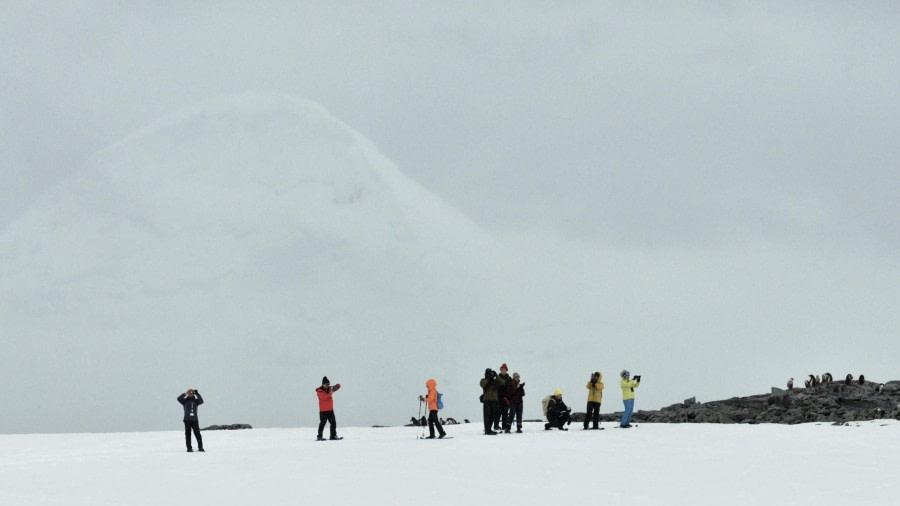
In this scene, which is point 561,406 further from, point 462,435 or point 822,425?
point 822,425

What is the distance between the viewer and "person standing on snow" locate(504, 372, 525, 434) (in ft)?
105

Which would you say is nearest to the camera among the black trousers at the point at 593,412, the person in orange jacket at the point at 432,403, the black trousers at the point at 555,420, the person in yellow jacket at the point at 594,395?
the person in orange jacket at the point at 432,403

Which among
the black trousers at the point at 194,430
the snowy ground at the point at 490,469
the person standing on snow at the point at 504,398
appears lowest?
the snowy ground at the point at 490,469

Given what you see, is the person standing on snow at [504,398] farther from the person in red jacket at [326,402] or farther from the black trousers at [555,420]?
the person in red jacket at [326,402]

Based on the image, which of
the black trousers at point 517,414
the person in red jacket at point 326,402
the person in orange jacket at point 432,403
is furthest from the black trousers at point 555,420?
the person in red jacket at point 326,402

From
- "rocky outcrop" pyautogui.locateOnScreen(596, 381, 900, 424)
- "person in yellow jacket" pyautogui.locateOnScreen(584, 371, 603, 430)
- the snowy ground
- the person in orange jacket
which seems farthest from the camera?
"rocky outcrop" pyautogui.locateOnScreen(596, 381, 900, 424)

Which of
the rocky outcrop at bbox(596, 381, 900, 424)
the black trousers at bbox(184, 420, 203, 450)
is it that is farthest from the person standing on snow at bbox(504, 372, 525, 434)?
→ the black trousers at bbox(184, 420, 203, 450)

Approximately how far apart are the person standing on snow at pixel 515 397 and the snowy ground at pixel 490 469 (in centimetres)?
88

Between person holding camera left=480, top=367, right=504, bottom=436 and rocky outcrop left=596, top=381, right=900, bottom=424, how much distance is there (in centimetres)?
898

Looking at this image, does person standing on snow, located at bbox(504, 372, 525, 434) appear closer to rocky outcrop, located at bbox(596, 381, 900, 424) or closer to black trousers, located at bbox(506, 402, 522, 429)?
black trousers, located at bbox(506, 402, 522, 429)

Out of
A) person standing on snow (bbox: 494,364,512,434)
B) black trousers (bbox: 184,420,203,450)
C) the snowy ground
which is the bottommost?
the snowy ground

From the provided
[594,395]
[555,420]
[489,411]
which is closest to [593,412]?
[594,395]

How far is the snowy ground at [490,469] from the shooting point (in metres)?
17.6

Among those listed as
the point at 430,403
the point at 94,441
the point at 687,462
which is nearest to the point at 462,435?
the point at 430,403
